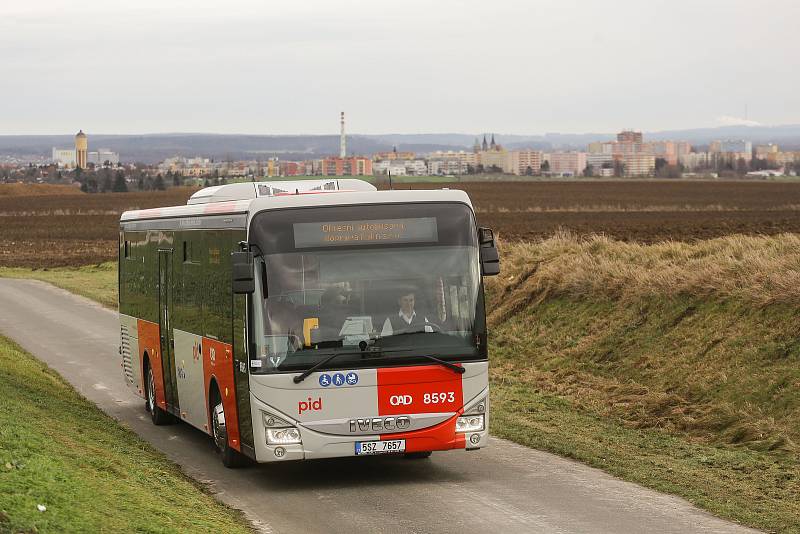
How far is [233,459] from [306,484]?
1.30 metres

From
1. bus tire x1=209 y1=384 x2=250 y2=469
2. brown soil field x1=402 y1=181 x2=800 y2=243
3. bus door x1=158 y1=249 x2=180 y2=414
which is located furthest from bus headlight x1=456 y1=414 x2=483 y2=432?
brown soil field x1=402 y1=181 x2=800 y2=243

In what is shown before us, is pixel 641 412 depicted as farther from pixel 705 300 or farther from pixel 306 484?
pixel 306 484

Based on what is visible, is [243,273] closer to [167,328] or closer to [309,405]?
[309,405]

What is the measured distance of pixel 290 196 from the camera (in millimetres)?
13609

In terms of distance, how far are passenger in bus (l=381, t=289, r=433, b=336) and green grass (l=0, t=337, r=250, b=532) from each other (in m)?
2.38

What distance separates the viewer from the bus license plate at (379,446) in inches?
523

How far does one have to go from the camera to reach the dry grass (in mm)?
21597

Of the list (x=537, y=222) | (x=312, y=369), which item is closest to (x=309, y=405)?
(x=312, y=369)

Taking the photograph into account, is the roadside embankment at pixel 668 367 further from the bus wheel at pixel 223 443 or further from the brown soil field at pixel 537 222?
the brown soil field at pixel 537 222

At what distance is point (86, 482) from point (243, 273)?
2697 millimetres

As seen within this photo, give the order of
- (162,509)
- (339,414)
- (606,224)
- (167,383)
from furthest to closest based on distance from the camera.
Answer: (606,224) → (167,383) → (339,414) → (162,509)

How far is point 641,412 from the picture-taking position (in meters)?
18.7

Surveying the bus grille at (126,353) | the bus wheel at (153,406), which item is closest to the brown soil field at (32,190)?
the bus grille at (126,353)

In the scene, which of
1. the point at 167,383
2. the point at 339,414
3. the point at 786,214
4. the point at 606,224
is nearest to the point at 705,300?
the point at 167,383
